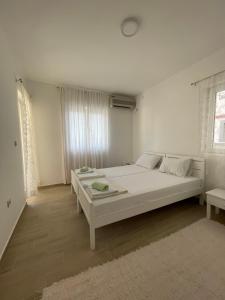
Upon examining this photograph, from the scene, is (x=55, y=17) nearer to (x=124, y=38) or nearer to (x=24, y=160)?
(x=124, y=38)

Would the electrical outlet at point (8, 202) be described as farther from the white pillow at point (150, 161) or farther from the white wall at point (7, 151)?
the white pillow at point (150, 161)

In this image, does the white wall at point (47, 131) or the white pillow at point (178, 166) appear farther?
the white wall at point (47, 131)

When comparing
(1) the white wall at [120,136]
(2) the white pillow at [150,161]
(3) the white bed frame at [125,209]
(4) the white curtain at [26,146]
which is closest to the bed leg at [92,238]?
(3) the white bed frame at [125,209]

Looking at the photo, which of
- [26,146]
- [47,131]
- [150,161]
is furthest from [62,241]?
[47,131]

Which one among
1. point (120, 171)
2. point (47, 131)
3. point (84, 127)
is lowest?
point (120, 171)

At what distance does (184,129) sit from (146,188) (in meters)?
1.68

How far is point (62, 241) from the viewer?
1.71 meters

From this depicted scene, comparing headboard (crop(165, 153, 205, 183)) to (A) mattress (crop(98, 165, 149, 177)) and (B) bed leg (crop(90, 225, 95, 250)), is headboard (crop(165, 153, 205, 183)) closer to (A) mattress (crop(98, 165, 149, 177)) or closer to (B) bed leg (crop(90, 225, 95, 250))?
(A) mattress (crop(98, 165, 149, 177))

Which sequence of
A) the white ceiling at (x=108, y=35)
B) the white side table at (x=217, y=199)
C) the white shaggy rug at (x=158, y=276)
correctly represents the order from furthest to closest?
the white side table at (x=217, y=199) → the white ceiling at (x=108, y=35) → the white shaggy rug at (x=158, y=276)

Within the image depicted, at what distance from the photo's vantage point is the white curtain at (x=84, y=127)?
3.67 metres

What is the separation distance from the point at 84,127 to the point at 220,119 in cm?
304

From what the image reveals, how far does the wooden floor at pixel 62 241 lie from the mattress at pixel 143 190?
1.26 feet

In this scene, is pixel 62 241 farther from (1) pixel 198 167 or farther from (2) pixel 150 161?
(1) pixel 198 167

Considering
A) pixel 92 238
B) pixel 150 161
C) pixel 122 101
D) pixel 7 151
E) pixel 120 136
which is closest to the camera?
pixel 92 238
